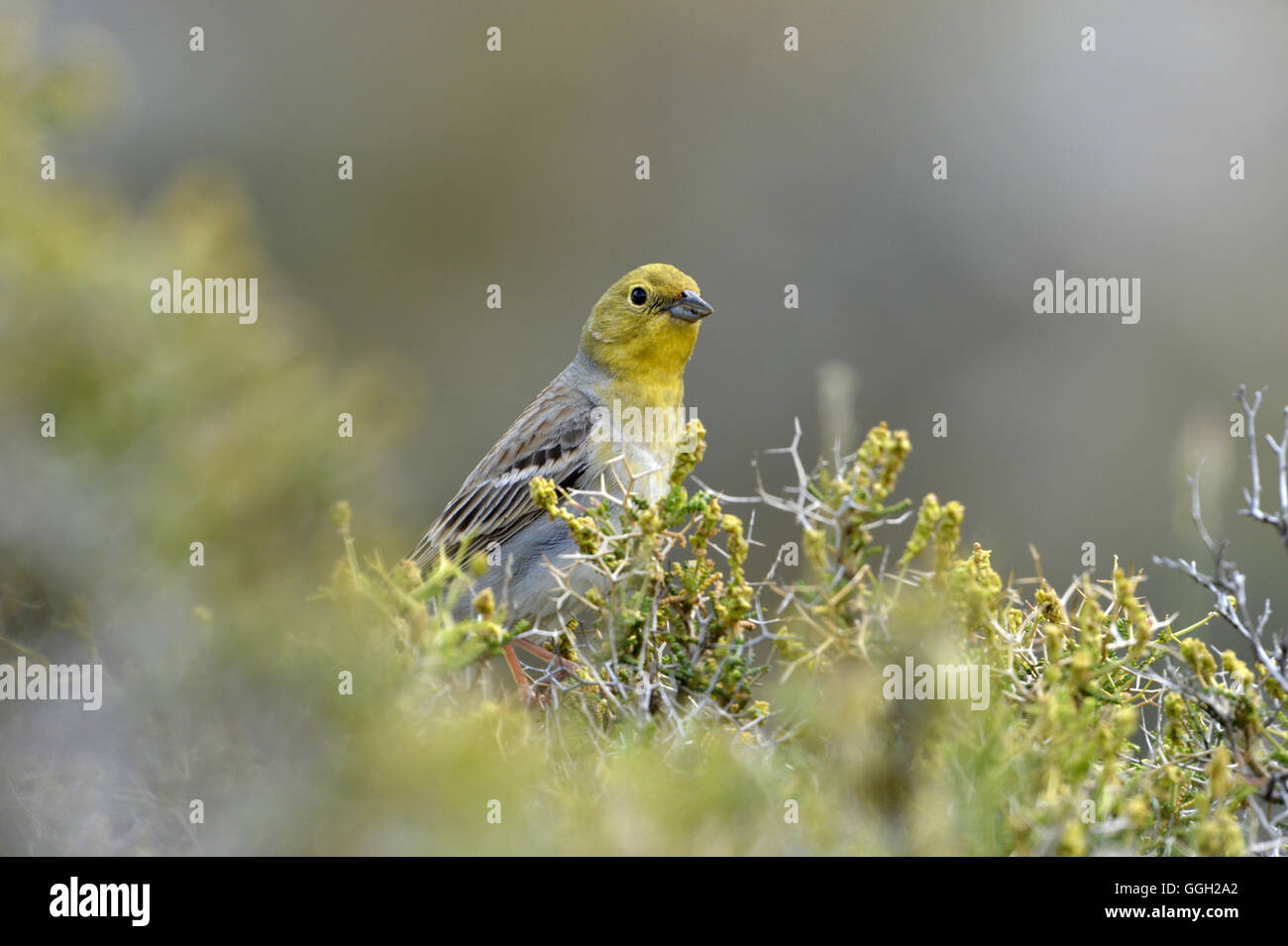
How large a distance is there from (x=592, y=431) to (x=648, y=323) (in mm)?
625

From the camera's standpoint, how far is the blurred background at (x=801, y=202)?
10734 millimetres

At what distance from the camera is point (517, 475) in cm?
588

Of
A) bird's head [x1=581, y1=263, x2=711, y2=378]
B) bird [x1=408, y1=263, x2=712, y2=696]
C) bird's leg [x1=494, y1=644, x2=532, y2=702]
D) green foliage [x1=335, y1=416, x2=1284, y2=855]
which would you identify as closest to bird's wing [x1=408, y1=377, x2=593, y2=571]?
bird [x1=408, y1=263, x2=712, y2=696]

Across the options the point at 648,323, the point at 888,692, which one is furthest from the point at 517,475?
the point at 888,692

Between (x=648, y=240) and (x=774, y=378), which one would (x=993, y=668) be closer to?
(x=774, y=378)

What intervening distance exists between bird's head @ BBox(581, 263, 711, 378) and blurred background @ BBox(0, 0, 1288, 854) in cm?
304

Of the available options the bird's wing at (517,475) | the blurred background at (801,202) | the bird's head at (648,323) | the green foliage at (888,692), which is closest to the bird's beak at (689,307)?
the bird's head at (648,323)

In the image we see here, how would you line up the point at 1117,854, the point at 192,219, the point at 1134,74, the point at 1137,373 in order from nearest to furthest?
the point at 1117,854
the point at 192,219
the point at 1137,373
the point at 1134,74

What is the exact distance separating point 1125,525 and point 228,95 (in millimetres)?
10742

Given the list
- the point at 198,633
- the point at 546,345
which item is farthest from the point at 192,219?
the point at 546,345

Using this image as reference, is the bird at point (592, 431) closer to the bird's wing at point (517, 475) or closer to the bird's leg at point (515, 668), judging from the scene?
the bird's wing at point (517, 475)

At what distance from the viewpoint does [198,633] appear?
287 cm

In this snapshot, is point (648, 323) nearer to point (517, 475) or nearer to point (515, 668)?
point (517, 475)

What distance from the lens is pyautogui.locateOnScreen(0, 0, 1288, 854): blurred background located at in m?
10.7
